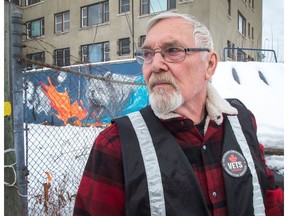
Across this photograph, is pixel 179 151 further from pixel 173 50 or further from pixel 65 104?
pixel 65 104

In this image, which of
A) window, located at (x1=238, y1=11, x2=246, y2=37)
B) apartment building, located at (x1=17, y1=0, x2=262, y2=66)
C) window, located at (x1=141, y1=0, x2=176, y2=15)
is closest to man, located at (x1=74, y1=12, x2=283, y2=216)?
apartment building, located at (x1=17, y1=0, x2=262, y2=66)

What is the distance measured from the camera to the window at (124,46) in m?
19.8

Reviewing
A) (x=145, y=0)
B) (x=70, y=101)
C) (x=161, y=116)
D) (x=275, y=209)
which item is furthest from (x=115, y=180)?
(x=145, y=0)

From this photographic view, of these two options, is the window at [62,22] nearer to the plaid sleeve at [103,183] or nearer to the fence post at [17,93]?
the fence post at [17,93]

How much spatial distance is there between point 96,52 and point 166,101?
67.1ft

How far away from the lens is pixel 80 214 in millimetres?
1472

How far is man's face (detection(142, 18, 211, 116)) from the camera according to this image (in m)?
1.70

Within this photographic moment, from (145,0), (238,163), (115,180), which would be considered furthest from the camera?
(145,0)

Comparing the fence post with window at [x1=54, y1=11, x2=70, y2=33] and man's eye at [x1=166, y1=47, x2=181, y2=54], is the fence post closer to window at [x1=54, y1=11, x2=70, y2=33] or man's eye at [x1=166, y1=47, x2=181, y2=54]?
man's eye at [x1=166, y1=47, x2=181, y2=54]

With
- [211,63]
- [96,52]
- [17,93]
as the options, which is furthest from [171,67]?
[96,52]

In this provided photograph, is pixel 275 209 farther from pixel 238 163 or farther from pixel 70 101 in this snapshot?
pixel 70 101

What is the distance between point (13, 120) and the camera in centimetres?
246

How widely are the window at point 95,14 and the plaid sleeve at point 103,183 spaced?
68.0ft

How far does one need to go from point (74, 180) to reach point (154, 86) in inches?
Result: 134
